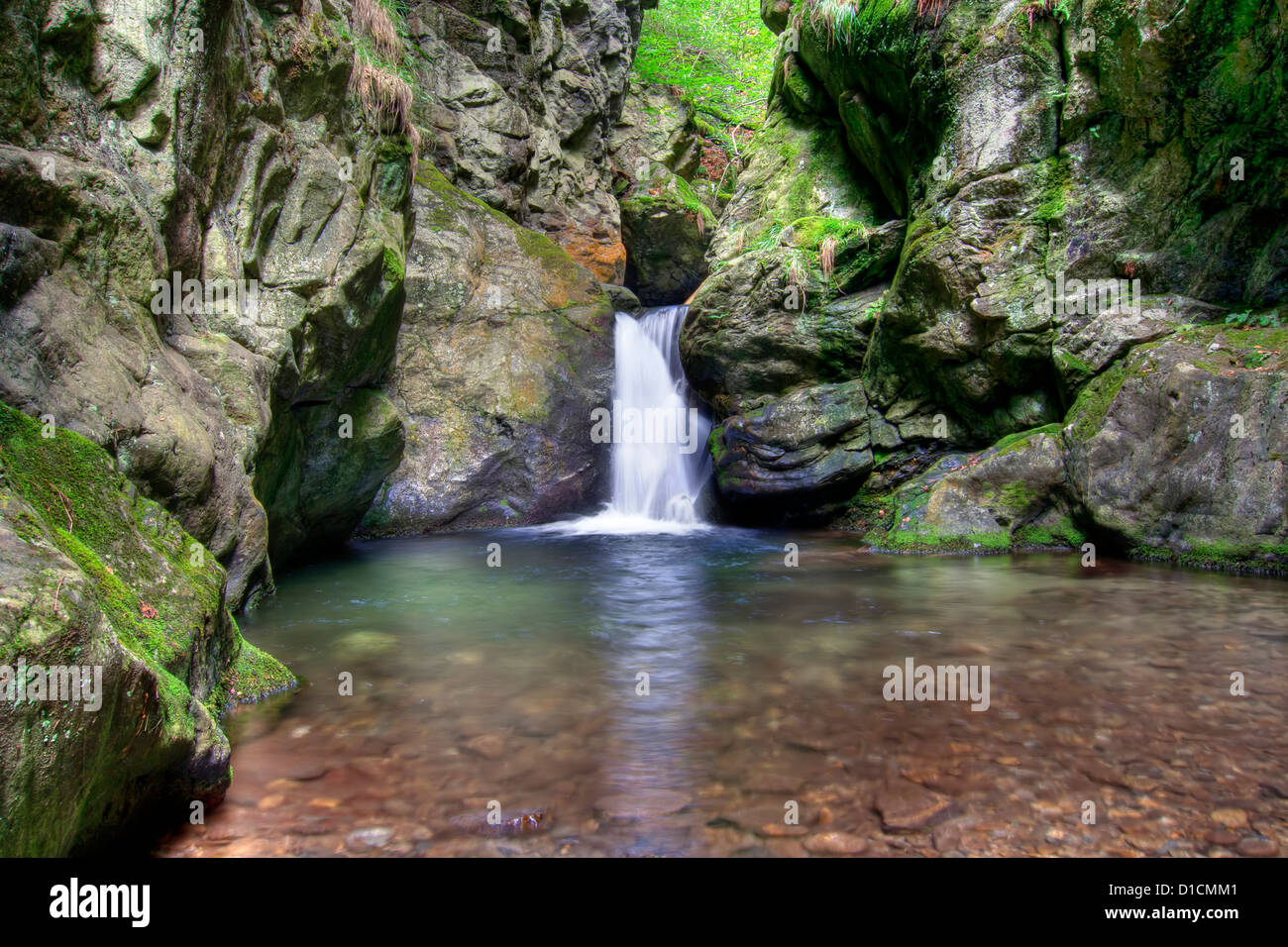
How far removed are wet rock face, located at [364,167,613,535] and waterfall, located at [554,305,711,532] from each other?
39 centimetres

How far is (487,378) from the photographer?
12977 mm

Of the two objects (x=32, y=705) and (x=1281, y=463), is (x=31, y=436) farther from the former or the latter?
(x=1281, y=463)

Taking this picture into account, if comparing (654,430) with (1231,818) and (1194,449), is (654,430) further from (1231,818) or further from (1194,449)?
(1231,818)

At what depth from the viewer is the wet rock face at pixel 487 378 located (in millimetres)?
12344

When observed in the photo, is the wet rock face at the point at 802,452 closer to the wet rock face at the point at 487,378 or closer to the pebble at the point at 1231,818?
the wet rock face at the point at 487,378

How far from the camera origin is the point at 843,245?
12.0 m

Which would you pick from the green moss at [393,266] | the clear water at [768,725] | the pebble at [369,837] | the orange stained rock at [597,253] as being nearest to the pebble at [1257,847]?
the clear water at [768,725]

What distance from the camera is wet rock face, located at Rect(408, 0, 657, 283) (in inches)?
592

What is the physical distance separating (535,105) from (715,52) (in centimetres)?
1084

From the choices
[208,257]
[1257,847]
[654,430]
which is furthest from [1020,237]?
[208,257]

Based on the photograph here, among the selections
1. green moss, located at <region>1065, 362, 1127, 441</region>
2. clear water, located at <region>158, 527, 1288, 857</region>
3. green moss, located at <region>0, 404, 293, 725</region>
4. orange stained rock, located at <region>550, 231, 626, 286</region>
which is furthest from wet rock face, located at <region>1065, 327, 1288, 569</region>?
orange stained rock, located at <region>550, 231, 626, 286</region>

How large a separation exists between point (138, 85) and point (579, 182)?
1337 cm

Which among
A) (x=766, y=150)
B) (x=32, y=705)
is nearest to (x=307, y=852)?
(x=32, y=705)

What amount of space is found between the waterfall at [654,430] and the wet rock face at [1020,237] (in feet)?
3.76
